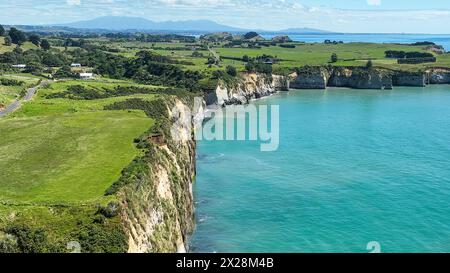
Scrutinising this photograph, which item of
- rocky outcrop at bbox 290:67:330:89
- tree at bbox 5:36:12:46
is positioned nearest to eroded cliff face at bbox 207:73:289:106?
rocky outcrop at bbox 290:67:330:89

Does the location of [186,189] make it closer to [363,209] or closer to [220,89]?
[363,209]

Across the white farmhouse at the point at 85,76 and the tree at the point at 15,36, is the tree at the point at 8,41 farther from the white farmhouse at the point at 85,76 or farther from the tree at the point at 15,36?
the white farmhouse at the point at 85,76

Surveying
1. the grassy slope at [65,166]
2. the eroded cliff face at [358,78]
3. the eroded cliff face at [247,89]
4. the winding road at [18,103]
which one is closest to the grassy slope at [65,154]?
the grassy slope at [65,166]

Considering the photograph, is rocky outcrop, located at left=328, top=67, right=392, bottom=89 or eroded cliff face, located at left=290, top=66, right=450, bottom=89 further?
eroded cliff face, located at left=290, top=66, right=450, bottom=89

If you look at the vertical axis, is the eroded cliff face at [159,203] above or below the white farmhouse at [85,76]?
below

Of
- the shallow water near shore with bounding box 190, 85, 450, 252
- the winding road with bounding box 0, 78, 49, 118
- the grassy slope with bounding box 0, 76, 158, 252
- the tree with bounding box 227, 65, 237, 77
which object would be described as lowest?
the shallow water near shore with bounding box 190, 85, 450, 252

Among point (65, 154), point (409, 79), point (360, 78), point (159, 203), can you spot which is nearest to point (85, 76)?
point (65, 154)

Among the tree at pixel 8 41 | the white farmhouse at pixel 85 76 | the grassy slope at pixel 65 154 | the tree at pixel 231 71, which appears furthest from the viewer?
the tree at pixel 8 41

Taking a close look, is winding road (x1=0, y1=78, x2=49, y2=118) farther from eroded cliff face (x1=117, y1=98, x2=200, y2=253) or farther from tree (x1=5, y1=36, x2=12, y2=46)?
tree (x1=5, y1=36, x2=12, y2=46)
